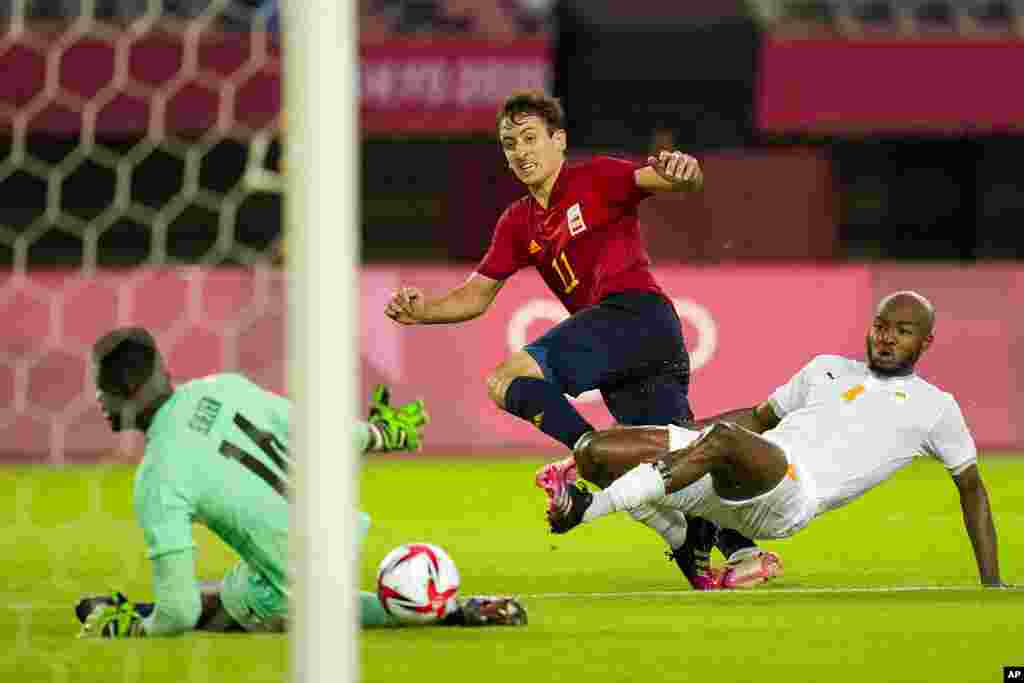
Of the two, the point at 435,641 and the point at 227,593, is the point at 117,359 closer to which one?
the point at 227,593

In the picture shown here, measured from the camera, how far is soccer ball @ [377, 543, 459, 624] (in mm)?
5816

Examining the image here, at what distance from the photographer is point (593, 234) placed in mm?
7445

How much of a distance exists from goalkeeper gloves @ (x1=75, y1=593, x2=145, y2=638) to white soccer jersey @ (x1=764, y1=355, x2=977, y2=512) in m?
2.31

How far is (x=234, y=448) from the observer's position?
5.59m

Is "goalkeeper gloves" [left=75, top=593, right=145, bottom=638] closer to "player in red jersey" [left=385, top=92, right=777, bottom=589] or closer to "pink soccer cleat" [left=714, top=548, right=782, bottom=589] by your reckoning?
"player in red jersey" [left=385, top=92, right=777, bottom=589]

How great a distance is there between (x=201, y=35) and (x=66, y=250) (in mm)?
2582

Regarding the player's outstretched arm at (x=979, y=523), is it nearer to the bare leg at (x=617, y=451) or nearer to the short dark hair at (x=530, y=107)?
the bare leg at (x=617, y=451)

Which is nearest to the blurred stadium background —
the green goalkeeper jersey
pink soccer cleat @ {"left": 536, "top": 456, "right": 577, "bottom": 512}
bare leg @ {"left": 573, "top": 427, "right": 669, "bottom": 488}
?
bare leg @ {"left": 573, "top": 427, "right": 669, "bottom": 488}

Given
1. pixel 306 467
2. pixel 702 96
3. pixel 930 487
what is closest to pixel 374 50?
pixel 702 96

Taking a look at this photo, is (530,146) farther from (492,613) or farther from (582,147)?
(582,147)

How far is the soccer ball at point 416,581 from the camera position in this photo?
582 centimetres

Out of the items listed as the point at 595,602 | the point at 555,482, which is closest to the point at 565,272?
the point at 555,482

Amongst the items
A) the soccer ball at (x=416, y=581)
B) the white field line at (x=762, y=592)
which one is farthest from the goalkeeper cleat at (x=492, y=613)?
→ the white field line at (x=762, y=592)

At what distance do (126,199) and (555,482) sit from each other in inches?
519
